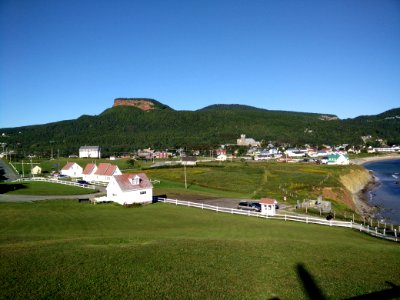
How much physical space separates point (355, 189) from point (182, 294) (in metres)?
77.2

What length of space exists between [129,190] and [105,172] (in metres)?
29.7

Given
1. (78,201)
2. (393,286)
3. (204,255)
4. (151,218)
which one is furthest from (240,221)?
(78,201)

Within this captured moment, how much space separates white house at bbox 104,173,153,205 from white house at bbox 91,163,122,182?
80.7ft

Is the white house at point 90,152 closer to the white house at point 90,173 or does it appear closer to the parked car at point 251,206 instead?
the white house at point 90,173

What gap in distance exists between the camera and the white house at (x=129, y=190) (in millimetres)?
44000

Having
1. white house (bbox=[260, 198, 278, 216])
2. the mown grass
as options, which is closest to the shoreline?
the mown grass

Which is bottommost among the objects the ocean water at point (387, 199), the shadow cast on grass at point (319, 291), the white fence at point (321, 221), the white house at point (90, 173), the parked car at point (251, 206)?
the ocean water at point (387, 199)

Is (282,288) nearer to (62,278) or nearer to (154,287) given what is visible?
(154,287)

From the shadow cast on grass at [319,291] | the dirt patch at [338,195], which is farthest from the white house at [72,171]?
the shadow cast on grass at [319,291]

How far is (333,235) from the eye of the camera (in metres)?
26.4

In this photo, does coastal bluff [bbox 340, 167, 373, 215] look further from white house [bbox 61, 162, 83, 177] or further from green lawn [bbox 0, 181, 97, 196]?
white house [bbox 61, 162, 83, 177]

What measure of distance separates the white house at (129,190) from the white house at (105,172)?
968 inches

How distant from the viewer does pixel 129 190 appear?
4406 cm

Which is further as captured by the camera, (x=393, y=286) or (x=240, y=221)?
(x=240, y=221)
